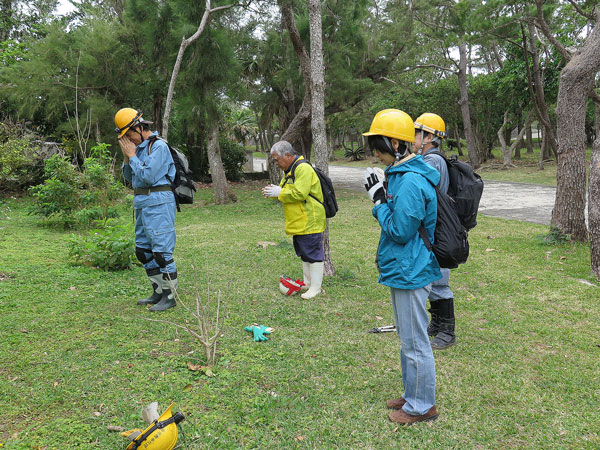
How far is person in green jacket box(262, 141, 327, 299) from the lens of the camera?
496 cm

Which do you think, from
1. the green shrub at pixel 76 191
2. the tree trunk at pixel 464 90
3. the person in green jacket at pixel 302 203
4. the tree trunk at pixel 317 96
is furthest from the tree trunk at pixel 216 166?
the tree trunk at pixel 464 90

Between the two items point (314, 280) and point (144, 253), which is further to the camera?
point (314, 280)

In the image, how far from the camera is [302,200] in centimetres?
501

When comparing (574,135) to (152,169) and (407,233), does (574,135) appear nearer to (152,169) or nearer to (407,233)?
(407,233)

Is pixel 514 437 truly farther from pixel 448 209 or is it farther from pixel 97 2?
pixel 97 2

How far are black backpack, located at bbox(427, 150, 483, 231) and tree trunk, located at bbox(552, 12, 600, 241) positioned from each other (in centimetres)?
470

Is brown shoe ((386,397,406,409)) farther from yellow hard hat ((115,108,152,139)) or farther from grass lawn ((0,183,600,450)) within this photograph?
yellow hard hat ((115,108,152,139))

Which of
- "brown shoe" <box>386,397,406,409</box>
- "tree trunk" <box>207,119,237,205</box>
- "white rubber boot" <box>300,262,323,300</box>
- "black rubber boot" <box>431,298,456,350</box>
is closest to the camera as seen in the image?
"brown shoe" <box>386,397,406,409</box>

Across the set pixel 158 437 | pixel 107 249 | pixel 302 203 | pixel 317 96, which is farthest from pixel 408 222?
pixel 107 249

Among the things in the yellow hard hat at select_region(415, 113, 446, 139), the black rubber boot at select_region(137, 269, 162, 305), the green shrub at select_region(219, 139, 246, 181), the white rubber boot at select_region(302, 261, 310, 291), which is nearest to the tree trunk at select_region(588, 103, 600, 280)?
the yellow hard hat at select_region(415, 113, 446, 139)

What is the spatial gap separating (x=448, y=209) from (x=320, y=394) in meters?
1.57

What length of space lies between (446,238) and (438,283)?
1380 mm

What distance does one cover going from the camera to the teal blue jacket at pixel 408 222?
261 centimetres

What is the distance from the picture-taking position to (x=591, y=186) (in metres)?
5.83
